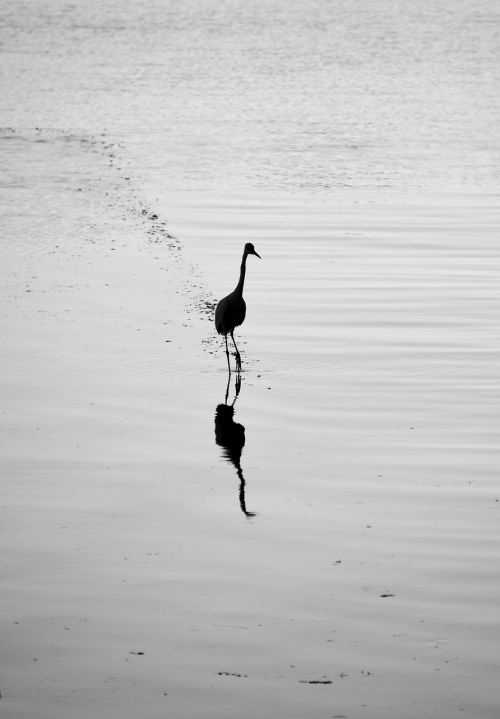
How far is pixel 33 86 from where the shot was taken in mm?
47188

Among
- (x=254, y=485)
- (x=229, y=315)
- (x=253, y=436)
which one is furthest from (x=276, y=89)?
(x=254, y=485)

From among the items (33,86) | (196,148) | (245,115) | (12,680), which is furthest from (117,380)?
(33,86)

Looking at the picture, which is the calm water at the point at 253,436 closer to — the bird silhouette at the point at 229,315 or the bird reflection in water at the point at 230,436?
the bird reflection in water at the point at 230,436

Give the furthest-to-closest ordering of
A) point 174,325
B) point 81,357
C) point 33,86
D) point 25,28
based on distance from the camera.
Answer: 1. point 25,28
2. point 33,86
3. point 174,325
4. point 81,357

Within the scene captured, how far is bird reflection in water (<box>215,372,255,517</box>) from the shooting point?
37.3ft

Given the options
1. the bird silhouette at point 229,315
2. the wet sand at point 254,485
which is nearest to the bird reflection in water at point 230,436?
the wet sand at point 254,485

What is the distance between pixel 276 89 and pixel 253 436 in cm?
3864

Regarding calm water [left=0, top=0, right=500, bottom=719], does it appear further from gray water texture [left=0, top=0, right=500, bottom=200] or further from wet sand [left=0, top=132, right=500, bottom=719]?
gray water texture [left=0, top=0, right=500, bottom=200]

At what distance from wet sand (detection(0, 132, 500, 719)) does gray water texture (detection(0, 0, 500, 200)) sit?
9971 millimetres

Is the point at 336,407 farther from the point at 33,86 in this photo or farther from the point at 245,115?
the point at 33,86

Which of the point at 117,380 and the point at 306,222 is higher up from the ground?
the point at 306,222

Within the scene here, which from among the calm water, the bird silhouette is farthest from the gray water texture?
the bird silhouette

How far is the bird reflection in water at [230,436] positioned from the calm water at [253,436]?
38 millimetres

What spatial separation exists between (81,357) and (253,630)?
24.0 ft
